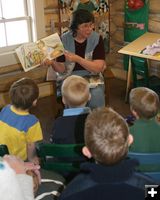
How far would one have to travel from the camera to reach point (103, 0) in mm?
4727

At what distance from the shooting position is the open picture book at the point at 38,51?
9.73 ft

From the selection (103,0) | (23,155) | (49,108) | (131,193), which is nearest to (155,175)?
(131,193)

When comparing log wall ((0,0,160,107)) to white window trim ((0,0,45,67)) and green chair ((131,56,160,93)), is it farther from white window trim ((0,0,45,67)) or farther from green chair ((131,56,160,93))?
green chair ((131,56,160,93))

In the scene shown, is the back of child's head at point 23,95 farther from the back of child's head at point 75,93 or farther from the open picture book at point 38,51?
the open picture book at point 38,51

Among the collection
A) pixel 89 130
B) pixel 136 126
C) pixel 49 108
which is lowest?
pixel 49 108

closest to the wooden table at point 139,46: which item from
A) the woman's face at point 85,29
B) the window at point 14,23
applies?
the woman's face at point 85,29

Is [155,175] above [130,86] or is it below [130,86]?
above

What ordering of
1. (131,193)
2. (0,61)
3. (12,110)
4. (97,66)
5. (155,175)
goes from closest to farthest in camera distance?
(131,193) → (155,175) → (12,110) → (97,66) → (0,61)

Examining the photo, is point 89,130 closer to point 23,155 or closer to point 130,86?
point 23,155

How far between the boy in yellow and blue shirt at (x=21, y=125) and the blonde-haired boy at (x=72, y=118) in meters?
0.16

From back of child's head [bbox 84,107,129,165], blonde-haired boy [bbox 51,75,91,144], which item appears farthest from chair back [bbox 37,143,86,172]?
back of child's head [bbox 84,107,129,165]

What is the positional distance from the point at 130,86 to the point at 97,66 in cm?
163

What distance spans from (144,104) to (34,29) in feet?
8.49

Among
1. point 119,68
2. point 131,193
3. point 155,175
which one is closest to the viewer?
point 131,193
